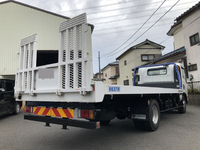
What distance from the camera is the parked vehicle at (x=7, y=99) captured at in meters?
6.93

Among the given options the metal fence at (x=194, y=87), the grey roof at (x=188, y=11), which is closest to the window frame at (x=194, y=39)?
the grey roof at (x=188, y=11)

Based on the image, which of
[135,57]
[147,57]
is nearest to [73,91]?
[135,57]

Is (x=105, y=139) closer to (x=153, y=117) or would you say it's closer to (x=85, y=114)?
(x=85, y=114)

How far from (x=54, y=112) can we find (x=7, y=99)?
5141 millimetres

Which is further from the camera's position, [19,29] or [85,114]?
[19,29]

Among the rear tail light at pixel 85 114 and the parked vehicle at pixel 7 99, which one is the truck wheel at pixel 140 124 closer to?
the rear tail light at pixel 85 114

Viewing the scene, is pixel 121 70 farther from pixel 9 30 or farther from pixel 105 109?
pixel 105 109

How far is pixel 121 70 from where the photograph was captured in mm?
26922

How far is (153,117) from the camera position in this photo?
4.82 meters

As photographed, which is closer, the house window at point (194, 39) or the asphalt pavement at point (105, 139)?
the asphalt pavement at point (105, 139)

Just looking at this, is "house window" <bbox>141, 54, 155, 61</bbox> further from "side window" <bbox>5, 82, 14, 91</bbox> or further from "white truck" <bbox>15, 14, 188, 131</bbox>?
"white truck" <bbox>15, 14, 188, 131</bbox>

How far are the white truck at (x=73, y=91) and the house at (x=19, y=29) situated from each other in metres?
8.38

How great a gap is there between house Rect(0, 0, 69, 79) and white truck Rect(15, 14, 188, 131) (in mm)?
8380

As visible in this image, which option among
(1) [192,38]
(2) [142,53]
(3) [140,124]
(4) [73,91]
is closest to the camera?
(4) [73,91]
